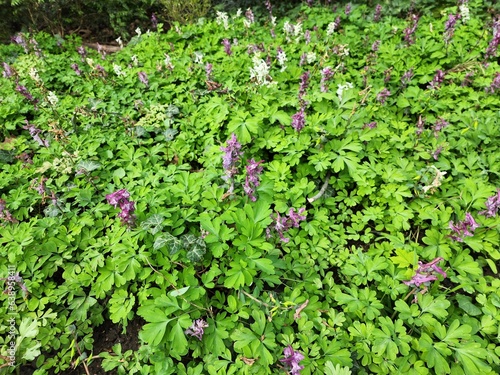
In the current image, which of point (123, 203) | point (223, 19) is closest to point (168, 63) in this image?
point (223, 19)

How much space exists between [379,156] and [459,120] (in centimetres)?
126

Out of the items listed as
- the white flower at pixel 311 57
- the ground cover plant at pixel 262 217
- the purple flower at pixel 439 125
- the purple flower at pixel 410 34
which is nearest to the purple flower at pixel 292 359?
the ground cover plant at pixel 262 217

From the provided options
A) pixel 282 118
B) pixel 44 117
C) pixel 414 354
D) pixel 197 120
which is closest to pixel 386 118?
pixel 282 118

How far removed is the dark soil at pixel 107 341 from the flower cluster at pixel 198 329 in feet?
1.98

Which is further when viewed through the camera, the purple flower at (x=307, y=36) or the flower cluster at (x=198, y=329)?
the purple flower at (x=307, y=36)

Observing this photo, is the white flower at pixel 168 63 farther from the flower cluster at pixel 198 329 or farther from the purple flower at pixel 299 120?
the flower cluster at pixel 198 329

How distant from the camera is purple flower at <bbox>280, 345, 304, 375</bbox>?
6.05ft

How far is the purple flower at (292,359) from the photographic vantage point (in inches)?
72.6

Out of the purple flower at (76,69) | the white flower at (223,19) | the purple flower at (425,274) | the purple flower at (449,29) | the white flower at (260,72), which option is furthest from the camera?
the white flower at (223,19)

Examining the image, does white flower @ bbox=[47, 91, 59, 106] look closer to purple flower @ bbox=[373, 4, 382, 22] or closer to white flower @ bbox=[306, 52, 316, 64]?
white flower @ bbox=[306, 52, 316, 64]

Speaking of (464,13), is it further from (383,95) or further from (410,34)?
(383,95)

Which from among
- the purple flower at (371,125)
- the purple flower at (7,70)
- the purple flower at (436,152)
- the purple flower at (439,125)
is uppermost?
the purple flower at (7,70)

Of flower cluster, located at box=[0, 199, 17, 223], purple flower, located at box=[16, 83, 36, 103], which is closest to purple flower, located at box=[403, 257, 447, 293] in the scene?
flower cluster, located at box=[0, 199, 17, 223]

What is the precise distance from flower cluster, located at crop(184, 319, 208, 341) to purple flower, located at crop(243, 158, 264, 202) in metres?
1.04
